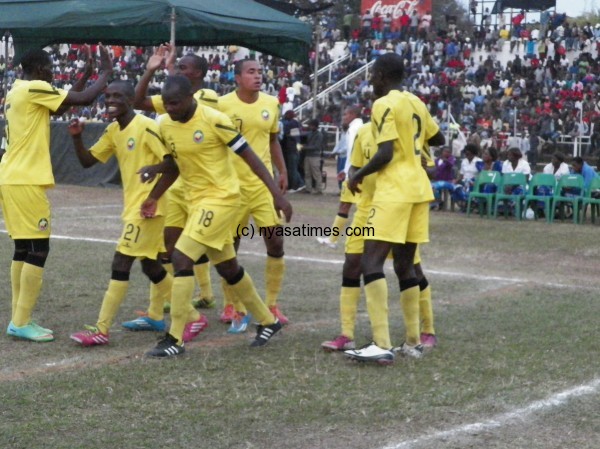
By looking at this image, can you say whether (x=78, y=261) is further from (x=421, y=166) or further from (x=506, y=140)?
(x=506, y=140)

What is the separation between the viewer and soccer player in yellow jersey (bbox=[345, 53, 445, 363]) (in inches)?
278

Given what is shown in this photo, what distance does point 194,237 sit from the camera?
7246 millimetres

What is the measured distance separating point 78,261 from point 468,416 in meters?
7.14

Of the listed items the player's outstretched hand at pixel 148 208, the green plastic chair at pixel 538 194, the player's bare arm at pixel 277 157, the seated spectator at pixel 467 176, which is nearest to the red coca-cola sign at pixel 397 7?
A: the seated spectator at pixel 467 176

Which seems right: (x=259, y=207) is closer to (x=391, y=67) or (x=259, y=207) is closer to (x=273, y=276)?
(x=273, y=276)

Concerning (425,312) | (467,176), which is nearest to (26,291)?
(425,312)

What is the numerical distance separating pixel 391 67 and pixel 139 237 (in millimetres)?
2246

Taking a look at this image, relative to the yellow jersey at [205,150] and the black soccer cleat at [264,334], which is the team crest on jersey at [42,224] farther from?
the black soccer cleat at [264,334]

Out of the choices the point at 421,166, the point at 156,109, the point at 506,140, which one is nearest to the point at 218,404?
the point at 421,166

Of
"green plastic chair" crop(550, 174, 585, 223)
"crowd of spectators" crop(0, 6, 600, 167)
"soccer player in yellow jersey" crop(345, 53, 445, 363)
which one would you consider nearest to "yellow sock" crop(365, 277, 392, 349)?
"soccer player in yellow jersey" crop(345, 53, 445, 363)

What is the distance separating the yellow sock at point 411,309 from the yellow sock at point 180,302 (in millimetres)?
1523

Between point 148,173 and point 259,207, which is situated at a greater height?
point 148,173

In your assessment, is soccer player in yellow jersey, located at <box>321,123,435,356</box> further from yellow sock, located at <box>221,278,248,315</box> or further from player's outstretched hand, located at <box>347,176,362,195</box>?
yellow sock, located at <box>221,278,248,315</box>

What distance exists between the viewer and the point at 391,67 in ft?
23.8
